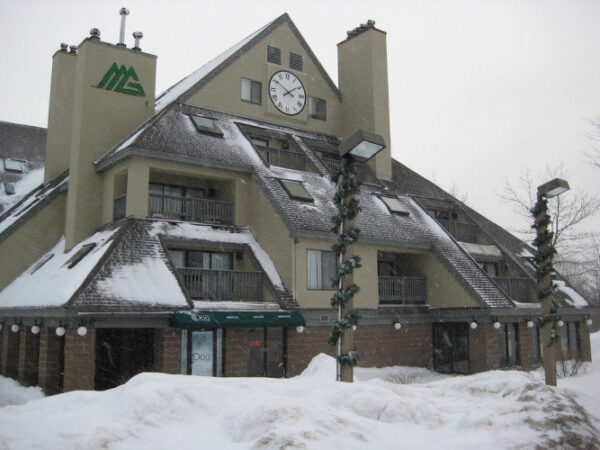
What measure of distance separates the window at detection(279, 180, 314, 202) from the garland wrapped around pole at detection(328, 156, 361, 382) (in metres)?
8.78

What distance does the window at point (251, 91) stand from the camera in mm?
26391

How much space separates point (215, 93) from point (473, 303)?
540 inches

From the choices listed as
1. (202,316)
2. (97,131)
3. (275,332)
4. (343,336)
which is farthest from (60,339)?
(343,336)

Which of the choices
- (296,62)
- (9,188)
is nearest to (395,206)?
(296,62)

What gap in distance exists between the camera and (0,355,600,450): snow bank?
22.4ft

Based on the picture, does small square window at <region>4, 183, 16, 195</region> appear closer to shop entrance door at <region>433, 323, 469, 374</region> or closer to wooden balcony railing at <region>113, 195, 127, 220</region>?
wooden balcony railing at <region>113, 195, 127, 220</region>

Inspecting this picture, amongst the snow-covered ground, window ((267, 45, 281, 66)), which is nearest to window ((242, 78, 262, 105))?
window ((267, 45, 281, 66))

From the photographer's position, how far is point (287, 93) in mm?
27703

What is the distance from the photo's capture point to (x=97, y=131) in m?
22.2

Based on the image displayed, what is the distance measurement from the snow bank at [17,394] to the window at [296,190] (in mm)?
10511

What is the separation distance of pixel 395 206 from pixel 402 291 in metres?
3.91

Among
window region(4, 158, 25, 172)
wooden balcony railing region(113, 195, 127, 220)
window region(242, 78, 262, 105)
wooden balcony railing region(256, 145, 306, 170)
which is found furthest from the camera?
window region(4, 158, 25, 172)

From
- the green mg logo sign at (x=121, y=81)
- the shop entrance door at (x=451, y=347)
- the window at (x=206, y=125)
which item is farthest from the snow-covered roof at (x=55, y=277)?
the shop entrance door at (x=451, y=347)

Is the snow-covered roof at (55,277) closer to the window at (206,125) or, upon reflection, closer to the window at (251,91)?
the window at (206,125)
